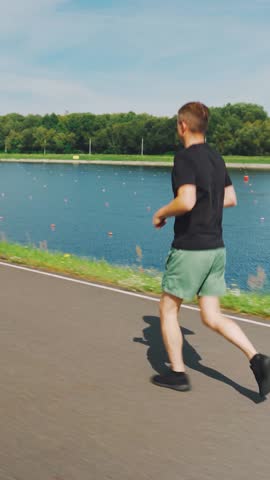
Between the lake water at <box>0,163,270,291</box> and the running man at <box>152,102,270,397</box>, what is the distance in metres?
6.51

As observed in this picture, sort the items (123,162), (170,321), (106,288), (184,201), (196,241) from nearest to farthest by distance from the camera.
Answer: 1. (184,201)
2. (196,241)
3. (170,321)
4. (106,288)
5. (123,162)

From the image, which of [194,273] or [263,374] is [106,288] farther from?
[263,374]

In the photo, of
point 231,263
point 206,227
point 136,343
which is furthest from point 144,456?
point 231,263

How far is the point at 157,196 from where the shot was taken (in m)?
52.6

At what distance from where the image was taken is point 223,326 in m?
4.41

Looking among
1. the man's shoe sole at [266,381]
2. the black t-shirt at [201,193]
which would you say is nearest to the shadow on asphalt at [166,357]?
the man's shoe sole at [266,381]

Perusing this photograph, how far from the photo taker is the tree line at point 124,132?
123 metres

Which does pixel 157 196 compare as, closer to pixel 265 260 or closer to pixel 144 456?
pixel 265 260

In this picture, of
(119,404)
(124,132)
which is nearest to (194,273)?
(119,404)

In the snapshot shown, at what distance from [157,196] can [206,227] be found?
159 feet

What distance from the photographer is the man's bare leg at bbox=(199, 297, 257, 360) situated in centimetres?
438

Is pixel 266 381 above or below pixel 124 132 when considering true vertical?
below

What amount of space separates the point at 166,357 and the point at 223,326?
968mm

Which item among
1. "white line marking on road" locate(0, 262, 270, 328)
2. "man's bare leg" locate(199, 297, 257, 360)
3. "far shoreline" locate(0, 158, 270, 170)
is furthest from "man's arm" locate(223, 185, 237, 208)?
"far shoreline" locate(0, 158, 270, 170)
